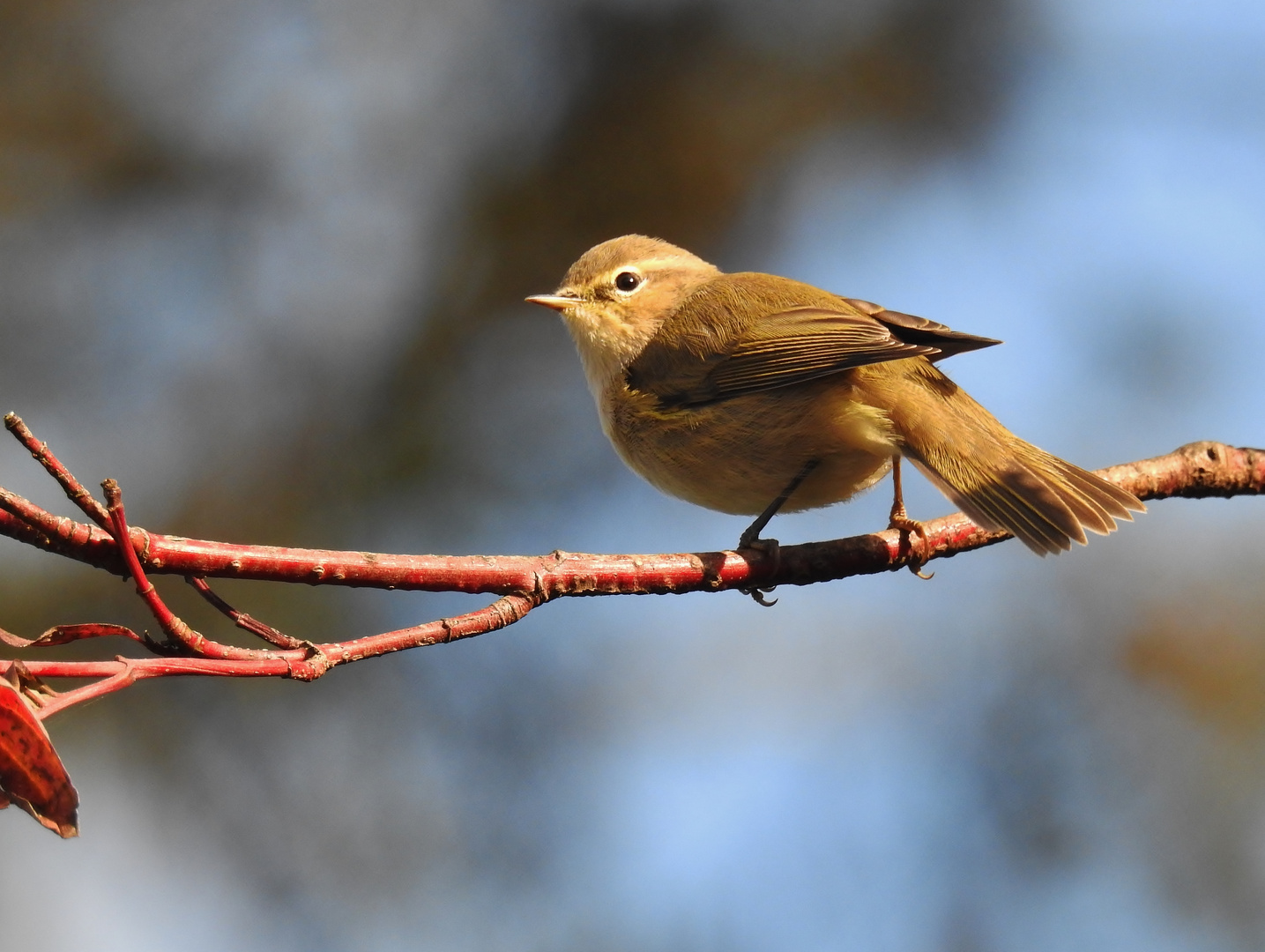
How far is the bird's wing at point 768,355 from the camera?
3.37 metres

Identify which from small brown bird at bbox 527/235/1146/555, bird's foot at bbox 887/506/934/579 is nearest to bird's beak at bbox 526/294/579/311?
small brown bird at bbox 527/235/1146/555

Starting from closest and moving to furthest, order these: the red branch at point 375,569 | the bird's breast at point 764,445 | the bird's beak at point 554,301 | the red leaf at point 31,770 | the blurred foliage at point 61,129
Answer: the red leaf at point 31,770
the red branch at point 375,569
the bird's breast at point 764,445
the bird's beak at point 554,301
the blurred foliage at point 61,129

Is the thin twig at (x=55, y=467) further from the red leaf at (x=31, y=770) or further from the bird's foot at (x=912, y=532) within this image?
the bird's foot at (x=912, y=532)

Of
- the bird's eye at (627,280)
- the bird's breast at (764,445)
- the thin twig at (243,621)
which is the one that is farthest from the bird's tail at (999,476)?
the thin twig at (243,621)

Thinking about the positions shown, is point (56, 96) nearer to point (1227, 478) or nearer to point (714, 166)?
point (714, 166)

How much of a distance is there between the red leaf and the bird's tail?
2360 mm

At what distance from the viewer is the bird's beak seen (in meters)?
4.34

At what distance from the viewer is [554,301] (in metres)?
4.38

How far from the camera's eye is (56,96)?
22.9ft

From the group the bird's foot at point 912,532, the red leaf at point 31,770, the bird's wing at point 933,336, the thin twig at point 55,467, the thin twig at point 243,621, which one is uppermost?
the bird's wing at point 933,336

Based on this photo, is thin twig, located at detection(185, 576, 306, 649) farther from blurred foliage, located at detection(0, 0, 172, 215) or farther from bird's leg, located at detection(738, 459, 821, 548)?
blurred foliage, located at detection(0, 0, 172, 215)

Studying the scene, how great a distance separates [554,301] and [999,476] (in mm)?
1869

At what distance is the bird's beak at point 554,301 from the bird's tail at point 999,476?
1364 millimetres

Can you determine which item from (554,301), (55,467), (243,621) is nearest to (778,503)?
(554,301)
